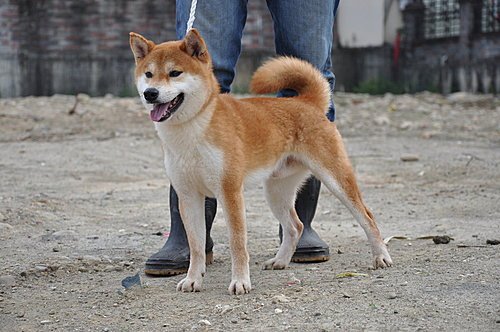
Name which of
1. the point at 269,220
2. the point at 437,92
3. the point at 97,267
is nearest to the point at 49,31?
the point at 437,92

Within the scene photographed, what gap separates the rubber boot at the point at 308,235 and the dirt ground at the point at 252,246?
80 mm

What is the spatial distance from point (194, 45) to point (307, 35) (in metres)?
0.74

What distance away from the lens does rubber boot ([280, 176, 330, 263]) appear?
435 cm

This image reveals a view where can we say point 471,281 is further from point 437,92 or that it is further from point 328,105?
point 437,92

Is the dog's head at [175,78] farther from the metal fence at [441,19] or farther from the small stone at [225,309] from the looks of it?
the metal fence at [441,19]

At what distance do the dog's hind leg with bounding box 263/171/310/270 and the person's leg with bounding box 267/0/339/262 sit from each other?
111 millimetres

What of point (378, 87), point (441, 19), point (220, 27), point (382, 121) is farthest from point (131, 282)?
point (441, 19)

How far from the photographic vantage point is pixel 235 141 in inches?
148

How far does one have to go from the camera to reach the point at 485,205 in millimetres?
5750

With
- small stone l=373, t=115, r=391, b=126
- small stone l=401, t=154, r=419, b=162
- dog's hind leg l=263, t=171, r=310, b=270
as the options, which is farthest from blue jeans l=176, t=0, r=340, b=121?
small stone l=373, t=115, r=391, b=126

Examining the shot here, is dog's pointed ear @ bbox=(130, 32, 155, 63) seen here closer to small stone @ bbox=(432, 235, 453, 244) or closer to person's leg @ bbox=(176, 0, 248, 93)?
person's leg @ bbox=(176, 0, 248, 93)

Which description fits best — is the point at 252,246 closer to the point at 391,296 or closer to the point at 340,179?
the point at 340,179

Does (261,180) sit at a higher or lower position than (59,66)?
higher

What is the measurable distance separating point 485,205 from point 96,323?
3.19 metres
